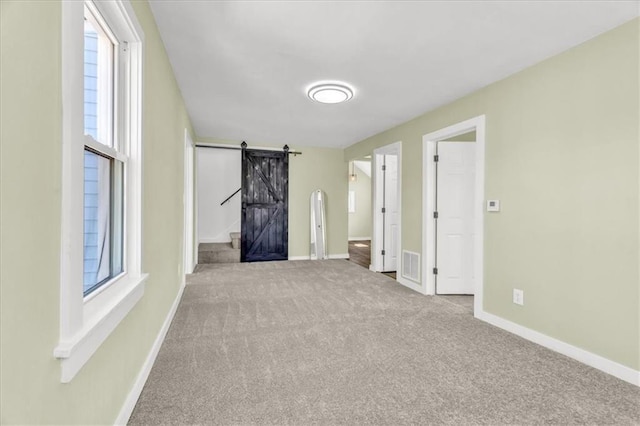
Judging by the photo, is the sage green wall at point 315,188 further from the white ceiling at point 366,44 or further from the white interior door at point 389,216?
the white ceiling at point 366,44

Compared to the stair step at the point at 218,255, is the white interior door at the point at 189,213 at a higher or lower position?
higher

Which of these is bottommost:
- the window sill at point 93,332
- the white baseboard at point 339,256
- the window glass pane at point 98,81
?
the white baseboard at point 339,256

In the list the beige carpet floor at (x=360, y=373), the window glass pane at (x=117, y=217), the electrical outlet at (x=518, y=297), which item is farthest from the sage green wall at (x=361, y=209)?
the window glass pane at (x=117, y=217)

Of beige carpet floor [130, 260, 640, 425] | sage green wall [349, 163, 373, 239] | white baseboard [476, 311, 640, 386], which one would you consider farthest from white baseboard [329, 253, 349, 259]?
white baseboard [476, 311, 640, 386]

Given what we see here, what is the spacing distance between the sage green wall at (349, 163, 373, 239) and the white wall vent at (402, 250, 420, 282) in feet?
16.9

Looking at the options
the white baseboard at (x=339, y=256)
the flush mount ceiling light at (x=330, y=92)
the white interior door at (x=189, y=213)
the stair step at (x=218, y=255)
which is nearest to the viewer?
the flush mount ceiling light at (x=330, y=92)

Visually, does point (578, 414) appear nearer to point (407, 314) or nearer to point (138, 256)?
point (407, 314)

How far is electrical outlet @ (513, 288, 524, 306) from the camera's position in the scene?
2.72 metres

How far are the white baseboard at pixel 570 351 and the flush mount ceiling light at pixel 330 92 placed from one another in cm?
269

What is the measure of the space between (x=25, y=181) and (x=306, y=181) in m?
5.75

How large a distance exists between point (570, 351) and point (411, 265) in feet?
6.87

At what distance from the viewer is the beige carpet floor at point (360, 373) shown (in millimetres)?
1655

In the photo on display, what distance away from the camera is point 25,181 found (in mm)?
752

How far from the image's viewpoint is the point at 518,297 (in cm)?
276
